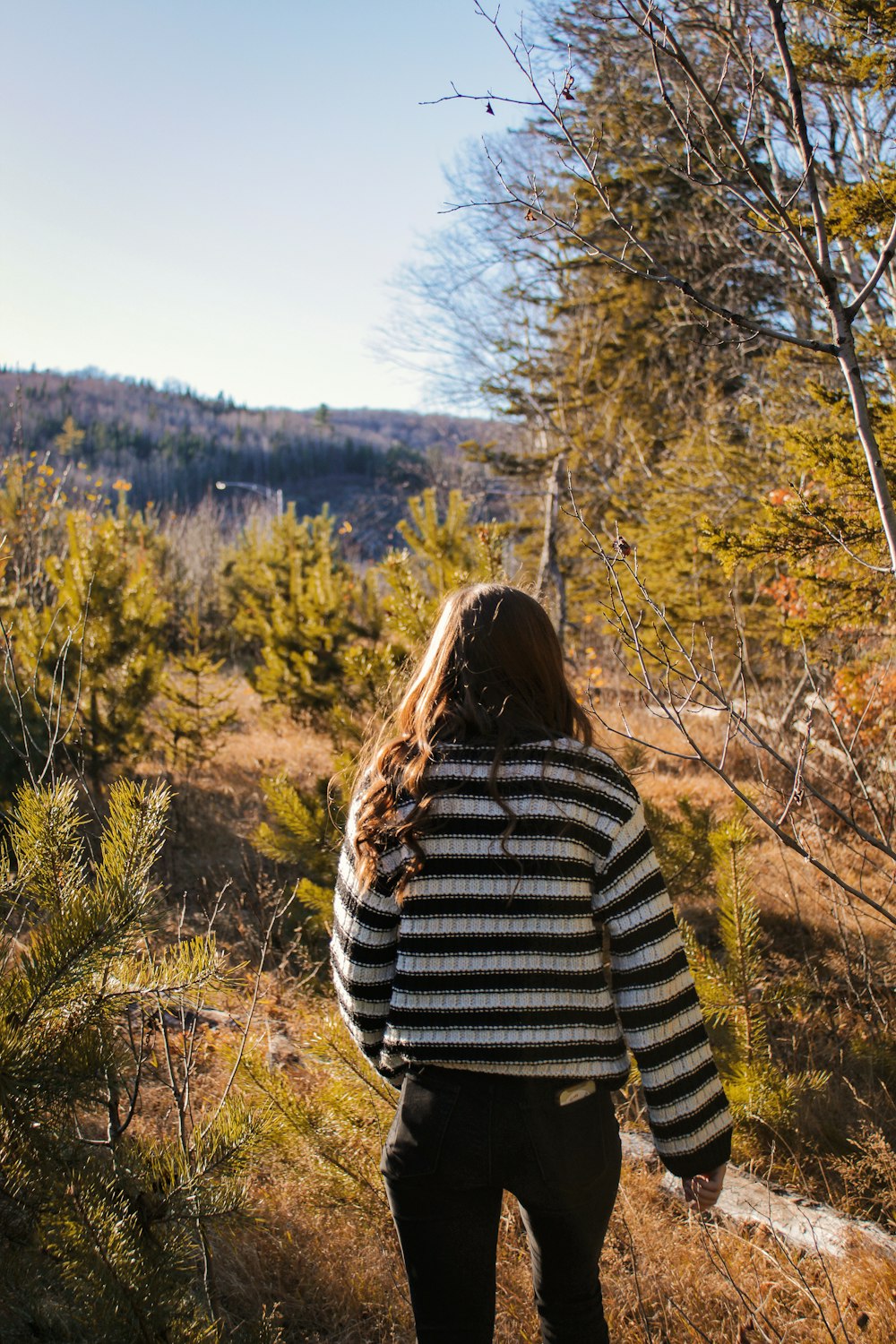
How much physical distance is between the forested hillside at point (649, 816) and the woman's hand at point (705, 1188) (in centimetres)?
18

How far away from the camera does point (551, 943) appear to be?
5.10 feet

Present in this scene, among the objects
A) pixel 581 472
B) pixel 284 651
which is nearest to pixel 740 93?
pixel 581 472

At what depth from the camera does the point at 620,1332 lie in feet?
7.35

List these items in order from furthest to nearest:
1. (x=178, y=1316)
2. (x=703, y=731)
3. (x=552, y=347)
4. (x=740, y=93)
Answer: (x=552, y=347) < (x=703, y=731) < (x=740, y=93) < (x=178, y=1316)

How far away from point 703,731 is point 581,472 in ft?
18.0

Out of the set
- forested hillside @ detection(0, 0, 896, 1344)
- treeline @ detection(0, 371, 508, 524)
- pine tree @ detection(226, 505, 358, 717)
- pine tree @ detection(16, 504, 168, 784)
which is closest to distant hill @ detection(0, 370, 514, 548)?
treeline @ detection(0, 371, 508, 524)

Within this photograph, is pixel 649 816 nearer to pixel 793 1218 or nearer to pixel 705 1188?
pixel 793 1218

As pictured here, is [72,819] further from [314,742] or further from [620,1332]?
[314,742]

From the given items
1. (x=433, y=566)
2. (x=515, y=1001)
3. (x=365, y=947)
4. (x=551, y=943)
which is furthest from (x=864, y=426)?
(x=433, y=566)

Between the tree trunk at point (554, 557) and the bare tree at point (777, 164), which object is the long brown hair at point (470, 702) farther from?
the tree trunk at point (554, 557)

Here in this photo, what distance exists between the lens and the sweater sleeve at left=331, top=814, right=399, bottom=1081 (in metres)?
1.64

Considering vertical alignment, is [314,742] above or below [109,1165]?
below

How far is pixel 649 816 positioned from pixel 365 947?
248cm

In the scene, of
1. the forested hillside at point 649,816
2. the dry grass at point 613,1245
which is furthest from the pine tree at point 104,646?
the dry grass at point 613,1245
